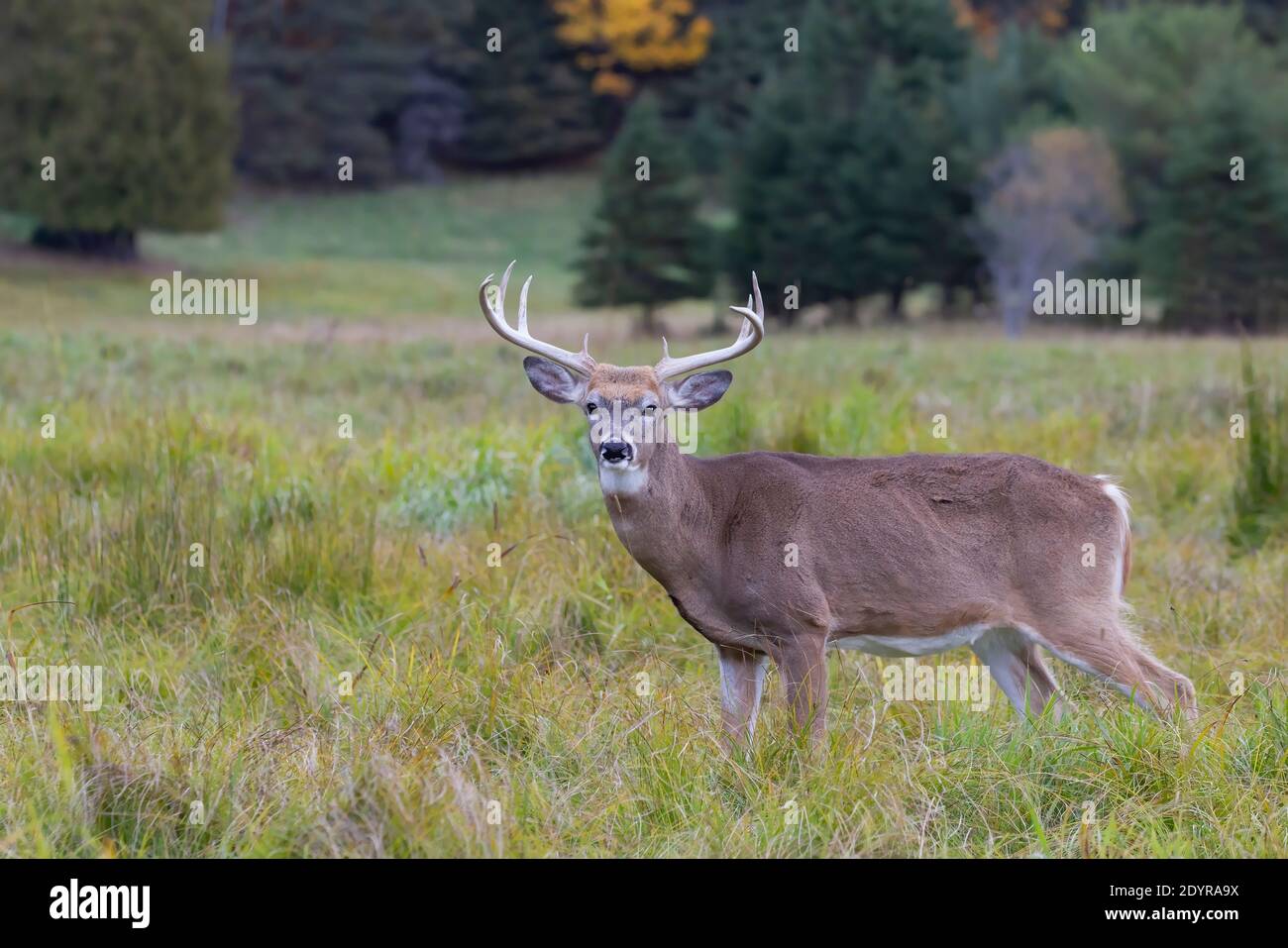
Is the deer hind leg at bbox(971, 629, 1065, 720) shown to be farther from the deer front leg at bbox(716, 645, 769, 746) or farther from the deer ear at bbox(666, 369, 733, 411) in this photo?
the deer ear at bbox(666, 369, 733, 411)

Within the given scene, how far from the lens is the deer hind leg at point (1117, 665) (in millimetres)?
5668

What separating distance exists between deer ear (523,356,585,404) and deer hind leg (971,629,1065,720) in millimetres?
1783

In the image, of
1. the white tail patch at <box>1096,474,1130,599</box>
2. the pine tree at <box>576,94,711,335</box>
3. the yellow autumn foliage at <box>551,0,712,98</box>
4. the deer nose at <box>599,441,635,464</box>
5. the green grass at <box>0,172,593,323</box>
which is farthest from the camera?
the yellow autumn foliage at <box>551,0,712,98</box>

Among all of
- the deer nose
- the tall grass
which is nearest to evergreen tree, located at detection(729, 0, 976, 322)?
the tall grass

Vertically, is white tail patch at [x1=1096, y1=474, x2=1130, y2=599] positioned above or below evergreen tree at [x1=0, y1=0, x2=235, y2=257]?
below

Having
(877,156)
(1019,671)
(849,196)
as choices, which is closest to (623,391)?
(1019,671)

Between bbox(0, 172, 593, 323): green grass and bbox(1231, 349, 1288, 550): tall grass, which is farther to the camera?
bbox(0, 172, 593, 323): green grass

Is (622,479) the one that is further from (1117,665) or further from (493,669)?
(1117,665)

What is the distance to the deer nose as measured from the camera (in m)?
5.39

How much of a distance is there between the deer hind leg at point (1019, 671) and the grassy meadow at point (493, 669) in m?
0.10

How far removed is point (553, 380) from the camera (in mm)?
5957

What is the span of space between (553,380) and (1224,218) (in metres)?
30.7

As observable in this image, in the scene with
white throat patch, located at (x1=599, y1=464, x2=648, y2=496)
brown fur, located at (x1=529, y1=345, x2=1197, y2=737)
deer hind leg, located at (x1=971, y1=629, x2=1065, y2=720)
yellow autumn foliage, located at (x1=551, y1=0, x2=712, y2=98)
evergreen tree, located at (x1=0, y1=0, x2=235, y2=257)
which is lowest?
deer hind leg, located at (x1=971, y1=629, x2=1065, y2=720)

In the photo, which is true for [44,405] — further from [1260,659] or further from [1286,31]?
[1286,31]
